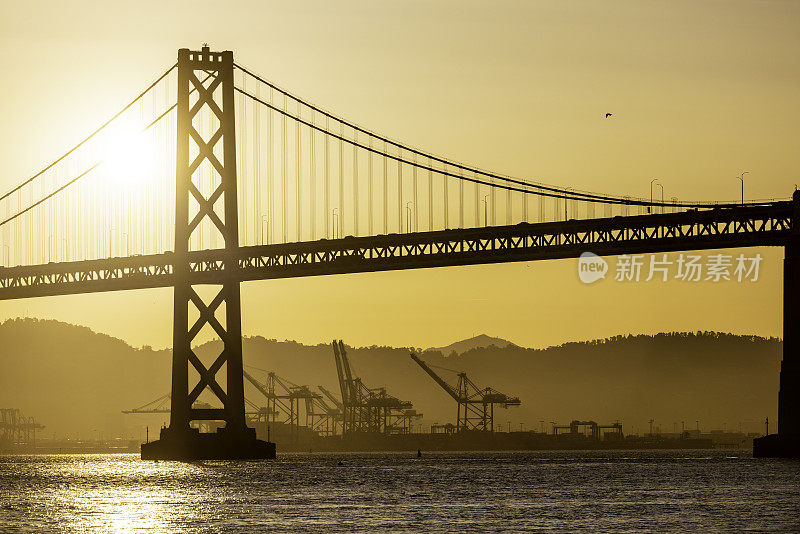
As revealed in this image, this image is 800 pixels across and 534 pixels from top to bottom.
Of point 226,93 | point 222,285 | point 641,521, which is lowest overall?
point 641,521

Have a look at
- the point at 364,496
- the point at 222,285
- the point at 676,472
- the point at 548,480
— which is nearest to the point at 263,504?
the point at 364,496

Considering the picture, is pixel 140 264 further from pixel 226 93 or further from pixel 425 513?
pixel 425 513

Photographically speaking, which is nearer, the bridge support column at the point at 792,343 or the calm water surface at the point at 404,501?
the calm water surface at the point at 404,501

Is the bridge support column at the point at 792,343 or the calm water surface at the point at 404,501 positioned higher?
the bridge support column at the point at 792,343

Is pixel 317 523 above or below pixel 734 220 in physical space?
below

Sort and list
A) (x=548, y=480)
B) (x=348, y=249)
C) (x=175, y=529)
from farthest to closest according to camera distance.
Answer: (x=348, y=249) → (x=548, y=480) → (x=175, y=529)
